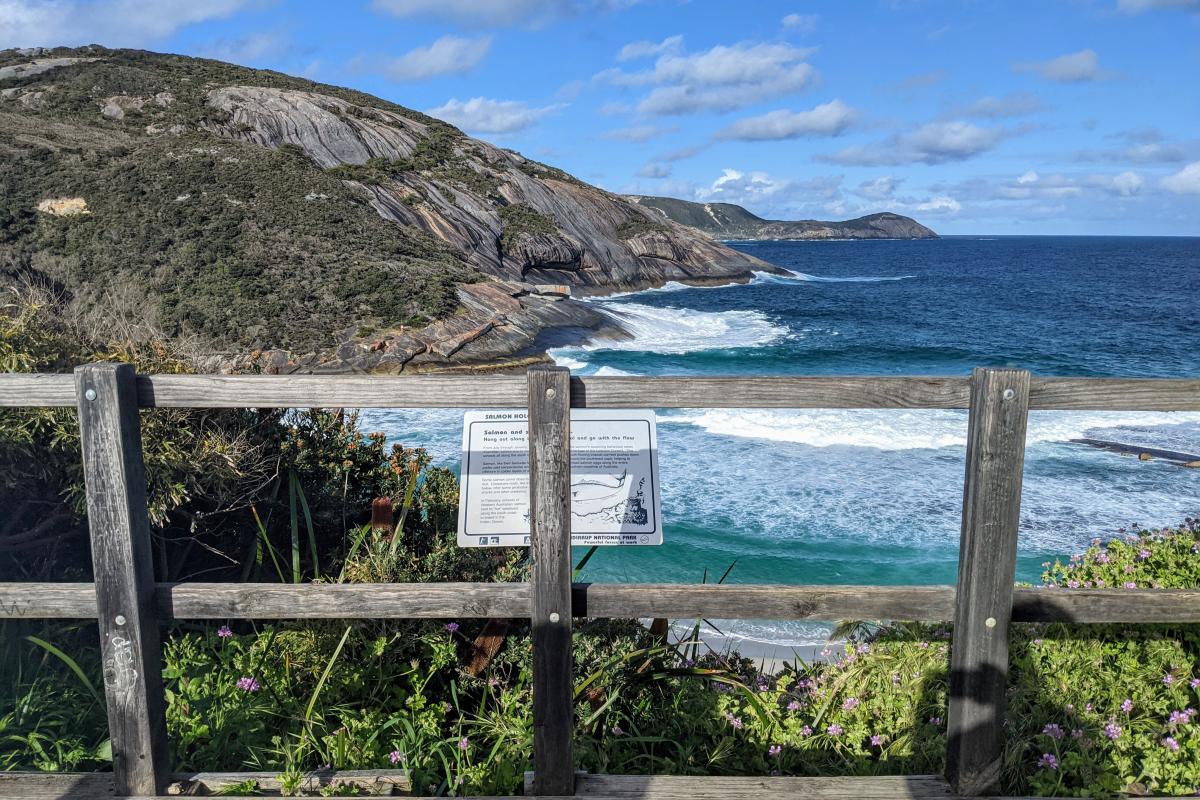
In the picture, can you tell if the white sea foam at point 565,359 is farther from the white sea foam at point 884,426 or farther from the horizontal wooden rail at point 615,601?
the horizontal wooden rail at point 615,601

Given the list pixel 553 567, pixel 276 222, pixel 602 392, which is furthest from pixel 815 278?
pixel 553 567

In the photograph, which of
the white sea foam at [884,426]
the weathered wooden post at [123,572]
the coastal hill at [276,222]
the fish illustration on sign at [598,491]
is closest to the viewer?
the weathered wooden post at [123,572]

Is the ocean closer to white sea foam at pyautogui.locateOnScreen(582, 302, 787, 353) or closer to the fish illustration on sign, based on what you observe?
white sea foam at pyautogui.locateOnScreen(582, 302, 787, 353)

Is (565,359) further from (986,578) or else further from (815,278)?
(815,278)

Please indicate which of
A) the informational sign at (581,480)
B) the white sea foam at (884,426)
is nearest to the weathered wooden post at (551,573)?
the informational sign at (581,480)

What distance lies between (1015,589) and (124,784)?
3382 mm

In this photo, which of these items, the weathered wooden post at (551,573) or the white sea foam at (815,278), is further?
the white sea foam at (815,278)

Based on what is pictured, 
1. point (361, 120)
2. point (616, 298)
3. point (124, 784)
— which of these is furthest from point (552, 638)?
point (361, 120)

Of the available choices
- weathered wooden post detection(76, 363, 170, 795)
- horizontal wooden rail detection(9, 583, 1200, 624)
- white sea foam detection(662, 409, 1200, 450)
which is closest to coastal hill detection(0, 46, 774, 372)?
→ weathered wooden post detection(76, 363, 170, 795)

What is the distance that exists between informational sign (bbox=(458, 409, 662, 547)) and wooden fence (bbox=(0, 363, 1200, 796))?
17 centimetres

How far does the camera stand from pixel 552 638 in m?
3.09

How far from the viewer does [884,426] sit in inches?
710

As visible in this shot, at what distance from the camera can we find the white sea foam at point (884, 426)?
663 inches

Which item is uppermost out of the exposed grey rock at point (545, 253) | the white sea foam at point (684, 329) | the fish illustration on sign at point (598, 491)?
the exposed grey rock at point (545, 253)
